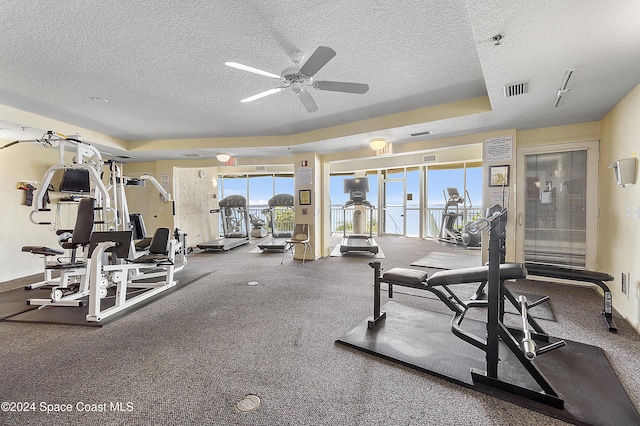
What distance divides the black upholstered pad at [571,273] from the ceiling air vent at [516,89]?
5.93 feet

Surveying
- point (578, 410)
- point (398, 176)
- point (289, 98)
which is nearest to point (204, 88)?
point (289, 98)

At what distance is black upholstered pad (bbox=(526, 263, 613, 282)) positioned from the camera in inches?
102

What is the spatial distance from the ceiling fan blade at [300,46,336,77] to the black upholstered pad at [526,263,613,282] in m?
2.93

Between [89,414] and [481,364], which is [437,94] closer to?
[481,364]

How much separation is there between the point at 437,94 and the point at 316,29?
183cm

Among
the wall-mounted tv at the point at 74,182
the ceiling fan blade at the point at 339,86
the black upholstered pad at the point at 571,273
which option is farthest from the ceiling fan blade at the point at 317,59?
the wall-mounted tv at the point at 74,182

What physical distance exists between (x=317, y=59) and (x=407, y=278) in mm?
1878

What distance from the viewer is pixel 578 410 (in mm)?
1504

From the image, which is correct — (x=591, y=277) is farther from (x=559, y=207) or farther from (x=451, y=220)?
(x=451, y=220)

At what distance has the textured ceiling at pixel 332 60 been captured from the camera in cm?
175

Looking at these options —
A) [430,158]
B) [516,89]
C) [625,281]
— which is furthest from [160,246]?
[430,158]

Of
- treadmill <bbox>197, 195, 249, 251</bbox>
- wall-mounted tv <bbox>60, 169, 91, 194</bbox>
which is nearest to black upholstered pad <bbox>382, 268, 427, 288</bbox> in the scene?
treadmill <bbox>197, 195, 249, 251</bbox>

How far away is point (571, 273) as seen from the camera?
2705 mm

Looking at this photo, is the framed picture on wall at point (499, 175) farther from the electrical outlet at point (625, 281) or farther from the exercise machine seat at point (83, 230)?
the exercise machine seat at point (83, 230)
